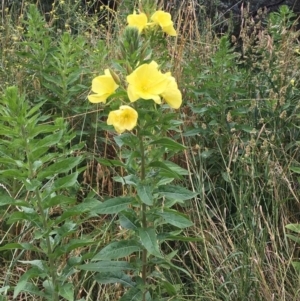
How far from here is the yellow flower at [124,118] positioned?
5.15 ft

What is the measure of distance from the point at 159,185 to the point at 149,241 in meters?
0.19

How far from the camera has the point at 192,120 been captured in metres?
2.92

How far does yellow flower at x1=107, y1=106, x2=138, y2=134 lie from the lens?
1569 millimetres

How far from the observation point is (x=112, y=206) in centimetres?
169

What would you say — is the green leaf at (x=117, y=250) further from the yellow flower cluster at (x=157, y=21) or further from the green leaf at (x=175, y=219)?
the yellow flower cluster at (x=157, y=21)

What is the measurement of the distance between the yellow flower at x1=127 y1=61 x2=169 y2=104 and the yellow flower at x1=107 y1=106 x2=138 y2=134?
38 millimetres

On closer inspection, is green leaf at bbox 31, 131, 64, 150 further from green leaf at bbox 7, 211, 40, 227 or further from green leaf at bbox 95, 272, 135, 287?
green leaf at bbox 95, 272, 135, 287

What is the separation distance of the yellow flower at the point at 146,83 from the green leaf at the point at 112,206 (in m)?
0.33

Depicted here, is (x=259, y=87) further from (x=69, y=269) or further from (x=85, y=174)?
(x=69, y=269)

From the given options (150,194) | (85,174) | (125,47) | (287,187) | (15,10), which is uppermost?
(125,47)

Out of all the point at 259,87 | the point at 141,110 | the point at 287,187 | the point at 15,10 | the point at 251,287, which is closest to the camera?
the point at 141,110

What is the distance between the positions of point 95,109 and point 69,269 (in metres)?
1.36

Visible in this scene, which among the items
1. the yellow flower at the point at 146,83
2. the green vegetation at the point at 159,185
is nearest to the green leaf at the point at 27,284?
the green vegetation at the point at 159,185

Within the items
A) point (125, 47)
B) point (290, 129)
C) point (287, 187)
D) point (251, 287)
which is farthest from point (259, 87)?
point (125, 47)
